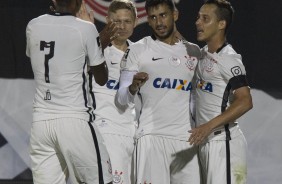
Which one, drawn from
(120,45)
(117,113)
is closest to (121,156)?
(117,113)

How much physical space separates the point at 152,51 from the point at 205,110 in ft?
1.80

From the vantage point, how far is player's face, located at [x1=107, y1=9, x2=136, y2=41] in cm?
615

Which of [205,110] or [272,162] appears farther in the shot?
[272,162]

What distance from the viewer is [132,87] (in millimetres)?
5434

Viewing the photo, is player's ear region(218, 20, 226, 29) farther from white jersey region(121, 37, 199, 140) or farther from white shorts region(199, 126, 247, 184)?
white shorts region(199, 126, 247, 184)

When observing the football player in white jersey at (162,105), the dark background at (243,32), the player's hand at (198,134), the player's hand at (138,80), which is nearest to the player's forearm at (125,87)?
the football player in white jersey at (162,105)

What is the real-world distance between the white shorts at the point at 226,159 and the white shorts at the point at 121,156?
29.4 inches

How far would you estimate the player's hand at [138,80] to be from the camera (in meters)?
5.27

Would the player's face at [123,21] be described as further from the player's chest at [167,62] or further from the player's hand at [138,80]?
the player's hand at [138,80]

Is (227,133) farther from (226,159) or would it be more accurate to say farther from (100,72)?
(100,72)

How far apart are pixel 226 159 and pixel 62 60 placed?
124 cm

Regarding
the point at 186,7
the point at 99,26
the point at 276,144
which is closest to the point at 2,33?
the point at 99,26

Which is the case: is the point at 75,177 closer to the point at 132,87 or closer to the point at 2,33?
the point at 132,87

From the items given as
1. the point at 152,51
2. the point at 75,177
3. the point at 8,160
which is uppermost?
the point at 152,51
